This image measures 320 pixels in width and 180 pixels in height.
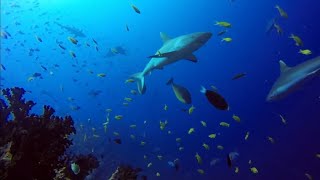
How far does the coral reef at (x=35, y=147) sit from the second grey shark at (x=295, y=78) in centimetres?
398

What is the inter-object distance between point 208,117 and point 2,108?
145ft

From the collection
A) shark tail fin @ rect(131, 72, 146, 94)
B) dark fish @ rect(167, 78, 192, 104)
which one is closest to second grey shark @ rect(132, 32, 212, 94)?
dark fish @ rect(167, 78, 192, 104)

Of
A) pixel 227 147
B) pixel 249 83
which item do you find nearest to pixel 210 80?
pixel 249 83

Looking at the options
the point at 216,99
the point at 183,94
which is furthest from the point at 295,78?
the point at 216,99

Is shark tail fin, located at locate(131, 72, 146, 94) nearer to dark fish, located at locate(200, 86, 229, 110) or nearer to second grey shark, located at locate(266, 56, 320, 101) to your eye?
second grey shark, located at locate(266, 56, 320, 101)

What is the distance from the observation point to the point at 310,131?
1021 inches

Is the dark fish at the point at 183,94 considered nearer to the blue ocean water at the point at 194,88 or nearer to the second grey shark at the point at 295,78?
the second grey shark at the point at 295,78

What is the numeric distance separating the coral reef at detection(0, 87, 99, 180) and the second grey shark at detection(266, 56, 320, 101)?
13.1 feet

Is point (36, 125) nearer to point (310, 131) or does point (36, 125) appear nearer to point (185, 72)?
point (310, 131)

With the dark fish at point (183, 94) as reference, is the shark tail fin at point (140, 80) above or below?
below

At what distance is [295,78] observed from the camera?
6.23m

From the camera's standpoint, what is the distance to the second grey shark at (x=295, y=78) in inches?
237

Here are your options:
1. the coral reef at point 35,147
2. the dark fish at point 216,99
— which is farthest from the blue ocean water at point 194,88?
the coral reef at point 35,147

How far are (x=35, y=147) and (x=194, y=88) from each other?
5972 cm
